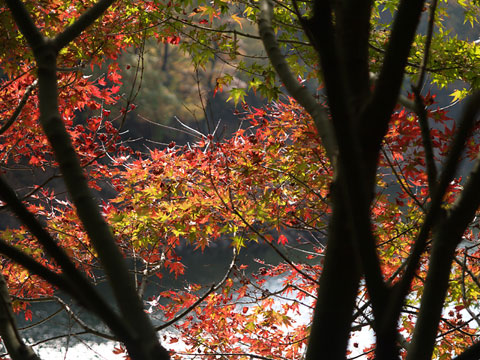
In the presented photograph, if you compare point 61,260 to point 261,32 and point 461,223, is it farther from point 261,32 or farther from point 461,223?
point 261,32

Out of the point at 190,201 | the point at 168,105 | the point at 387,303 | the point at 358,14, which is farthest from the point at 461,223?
the point at 168,105

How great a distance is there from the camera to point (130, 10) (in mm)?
3818

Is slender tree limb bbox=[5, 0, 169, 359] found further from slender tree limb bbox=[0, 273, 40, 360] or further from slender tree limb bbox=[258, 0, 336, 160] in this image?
slender tree limb bbox=[258, 0, 336, 160]

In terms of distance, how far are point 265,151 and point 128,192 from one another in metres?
1.34

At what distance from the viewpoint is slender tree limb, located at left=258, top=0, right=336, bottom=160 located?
1252mm

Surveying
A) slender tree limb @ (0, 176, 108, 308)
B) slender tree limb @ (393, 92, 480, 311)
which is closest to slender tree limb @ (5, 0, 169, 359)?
slender tree limb @ (0, 176, 108, 308)

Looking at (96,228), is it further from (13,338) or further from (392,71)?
(392,71)

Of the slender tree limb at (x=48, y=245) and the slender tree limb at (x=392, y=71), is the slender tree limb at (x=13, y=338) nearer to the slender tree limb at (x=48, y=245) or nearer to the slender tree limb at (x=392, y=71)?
the slender tree limb at (x=48, y=245)

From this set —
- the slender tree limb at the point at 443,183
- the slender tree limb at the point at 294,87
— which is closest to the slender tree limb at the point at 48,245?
the slender tree limb at the point at 443,183

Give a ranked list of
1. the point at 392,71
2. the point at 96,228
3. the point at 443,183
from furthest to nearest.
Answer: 1. the point at 96,228
2. the point at 392,71
3. the point at 443,183

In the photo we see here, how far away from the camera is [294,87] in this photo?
1581 millimetres

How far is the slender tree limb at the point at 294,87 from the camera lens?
1252 mm

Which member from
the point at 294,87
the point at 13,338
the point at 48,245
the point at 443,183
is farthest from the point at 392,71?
the point at 13,338

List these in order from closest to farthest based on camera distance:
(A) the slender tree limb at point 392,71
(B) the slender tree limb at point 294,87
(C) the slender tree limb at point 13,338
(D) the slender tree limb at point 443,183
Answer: (D) the slender tree limb at point 443,183 < (A) the slender tree limb at point 392,71 < (C) the slender tree limb at point 13,338 < (B) the slender tree limb at point 294,87
